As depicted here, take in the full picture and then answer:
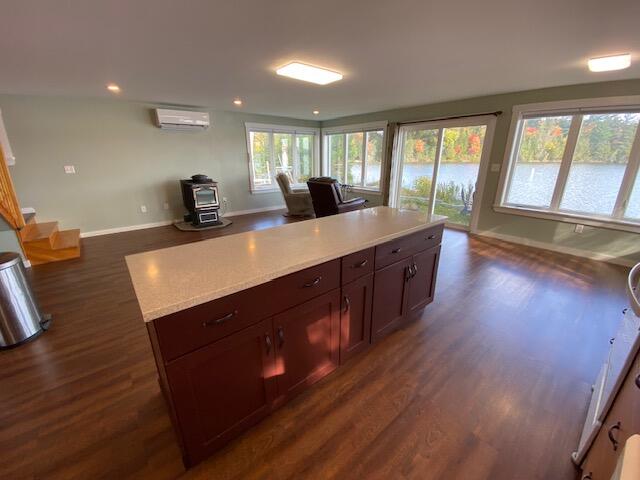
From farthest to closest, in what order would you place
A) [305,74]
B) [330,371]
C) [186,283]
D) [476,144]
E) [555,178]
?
1. [476,144]
2. [555,178]
3. [305,74]
4. [330,371]
5. [186,283]

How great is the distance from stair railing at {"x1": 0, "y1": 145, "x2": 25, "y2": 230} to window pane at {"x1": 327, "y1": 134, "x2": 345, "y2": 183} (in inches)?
243

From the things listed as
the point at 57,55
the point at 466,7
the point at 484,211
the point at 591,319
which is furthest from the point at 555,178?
the point at 57,55

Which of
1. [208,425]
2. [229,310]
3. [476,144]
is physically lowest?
[208,425]

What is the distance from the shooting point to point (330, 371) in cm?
168

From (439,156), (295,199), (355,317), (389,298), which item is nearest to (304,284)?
(355,317)

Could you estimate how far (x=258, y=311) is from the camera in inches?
47.5

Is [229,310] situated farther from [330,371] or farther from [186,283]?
[330,371]

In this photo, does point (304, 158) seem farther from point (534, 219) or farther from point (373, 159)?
point (534, 219)

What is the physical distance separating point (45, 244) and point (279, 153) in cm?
496

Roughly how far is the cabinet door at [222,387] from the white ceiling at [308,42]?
2078 mm

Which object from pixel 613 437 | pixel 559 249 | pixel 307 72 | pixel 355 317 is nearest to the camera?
pixel 613 437

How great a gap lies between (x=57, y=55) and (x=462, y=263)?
503 centimetres

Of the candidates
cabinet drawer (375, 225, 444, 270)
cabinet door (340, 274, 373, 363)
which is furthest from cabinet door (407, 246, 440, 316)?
cabinet door (340, 274, 373, 363)

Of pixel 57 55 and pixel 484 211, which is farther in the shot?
pixel 484 211
